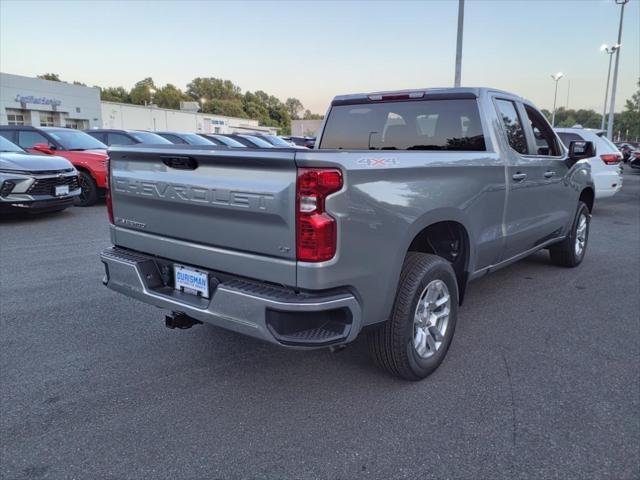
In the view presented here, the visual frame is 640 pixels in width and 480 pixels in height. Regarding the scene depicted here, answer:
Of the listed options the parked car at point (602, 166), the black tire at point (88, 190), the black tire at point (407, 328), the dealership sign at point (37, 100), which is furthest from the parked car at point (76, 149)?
the dealership sign at point (37, 100)

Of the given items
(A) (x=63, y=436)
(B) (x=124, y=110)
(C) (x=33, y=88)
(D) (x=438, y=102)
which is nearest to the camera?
(A) (x=63, y=436)

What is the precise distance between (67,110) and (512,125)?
183ft

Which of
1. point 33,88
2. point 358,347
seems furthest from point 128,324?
point 33,88

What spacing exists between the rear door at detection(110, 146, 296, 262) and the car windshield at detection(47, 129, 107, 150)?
902 cm

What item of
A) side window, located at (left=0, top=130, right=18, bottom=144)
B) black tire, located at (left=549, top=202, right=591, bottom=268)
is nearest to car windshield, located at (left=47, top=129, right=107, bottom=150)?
side window, located at (left=0, top=130, right=18, bottom=144)

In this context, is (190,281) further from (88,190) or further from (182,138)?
(182,138)

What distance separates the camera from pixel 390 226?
2.69 meters

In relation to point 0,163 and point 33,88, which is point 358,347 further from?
point 33,88

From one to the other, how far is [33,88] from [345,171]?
178 feet

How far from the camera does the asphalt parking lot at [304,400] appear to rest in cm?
242

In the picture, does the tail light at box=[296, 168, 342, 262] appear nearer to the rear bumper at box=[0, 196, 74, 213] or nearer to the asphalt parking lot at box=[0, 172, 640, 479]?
the asphalt parking lot at box=[0, 172, 640, 479]

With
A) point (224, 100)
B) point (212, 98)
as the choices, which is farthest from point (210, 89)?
point (224, 100)

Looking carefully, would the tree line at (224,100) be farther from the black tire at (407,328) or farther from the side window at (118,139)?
the black tire at (407,328)

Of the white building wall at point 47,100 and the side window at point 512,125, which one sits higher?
the white building wall at point 47,100
